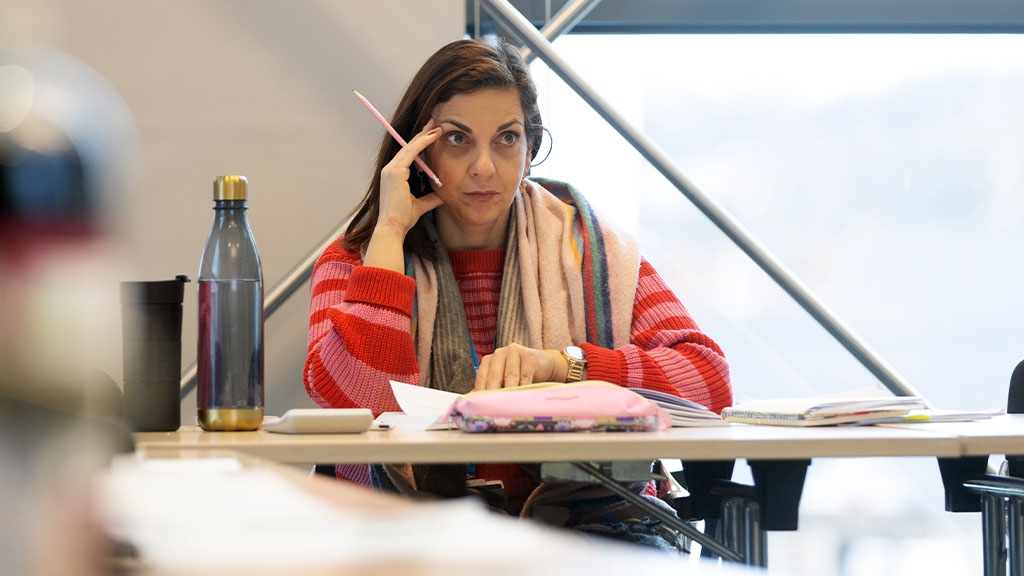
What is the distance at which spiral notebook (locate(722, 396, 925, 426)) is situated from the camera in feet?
3.56

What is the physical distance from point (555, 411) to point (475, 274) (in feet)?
2.79

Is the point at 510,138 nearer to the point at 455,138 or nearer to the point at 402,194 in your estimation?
the point at 455,138

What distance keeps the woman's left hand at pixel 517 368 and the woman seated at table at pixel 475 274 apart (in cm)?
5

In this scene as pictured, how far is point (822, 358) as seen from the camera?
2.24m

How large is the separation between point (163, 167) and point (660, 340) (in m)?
1.13

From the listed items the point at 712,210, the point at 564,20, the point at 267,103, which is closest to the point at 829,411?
the point at 712,210

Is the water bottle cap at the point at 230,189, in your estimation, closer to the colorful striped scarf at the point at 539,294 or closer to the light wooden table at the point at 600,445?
the light wooden table at the point at 600,445

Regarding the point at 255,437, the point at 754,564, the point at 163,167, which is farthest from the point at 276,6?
the point at 754,564

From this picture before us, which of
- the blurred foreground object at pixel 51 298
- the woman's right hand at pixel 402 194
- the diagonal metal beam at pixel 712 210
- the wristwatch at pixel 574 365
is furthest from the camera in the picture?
the diagonal metal beam at pixel 712 210

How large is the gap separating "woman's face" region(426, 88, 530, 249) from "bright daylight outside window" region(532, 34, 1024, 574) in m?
0.47

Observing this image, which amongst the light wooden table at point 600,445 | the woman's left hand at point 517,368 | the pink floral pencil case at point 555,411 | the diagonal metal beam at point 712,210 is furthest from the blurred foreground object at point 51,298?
the diagonal metal beam at point 712,210

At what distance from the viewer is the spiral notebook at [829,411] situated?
1086 millimetres

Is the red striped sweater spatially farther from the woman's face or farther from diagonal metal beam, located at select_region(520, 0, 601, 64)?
diagonal metal beam, located at select_region(520, 0, 601, 64)

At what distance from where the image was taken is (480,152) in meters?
1.71
